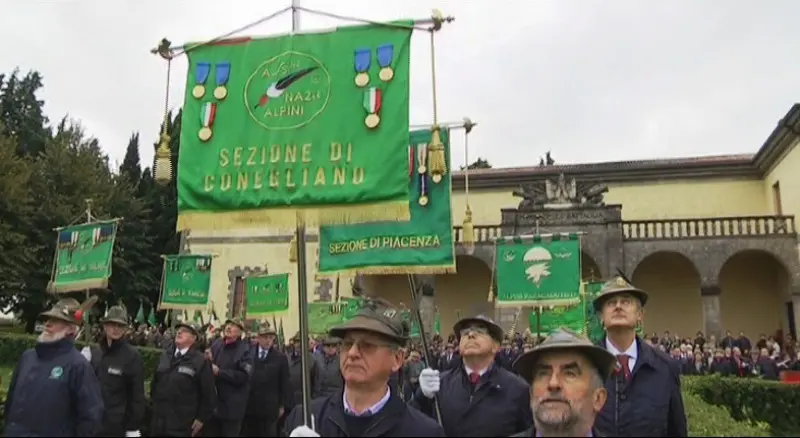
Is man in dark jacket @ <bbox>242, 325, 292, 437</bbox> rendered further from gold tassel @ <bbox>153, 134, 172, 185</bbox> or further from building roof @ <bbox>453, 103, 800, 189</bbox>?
building roof @ <bbox>453, 103, 800, 189</bbox>

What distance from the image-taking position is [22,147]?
43.2 metres

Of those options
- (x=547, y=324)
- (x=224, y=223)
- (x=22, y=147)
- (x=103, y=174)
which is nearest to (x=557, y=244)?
(x=547, y=324)

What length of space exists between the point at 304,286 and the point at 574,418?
1771 millimetres

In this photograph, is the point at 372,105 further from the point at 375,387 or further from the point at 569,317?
the point at 569,317

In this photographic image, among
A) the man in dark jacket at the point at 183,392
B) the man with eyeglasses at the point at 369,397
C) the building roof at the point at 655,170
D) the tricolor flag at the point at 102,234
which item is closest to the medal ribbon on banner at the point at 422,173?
the man in dark jacket at the point at 183,392

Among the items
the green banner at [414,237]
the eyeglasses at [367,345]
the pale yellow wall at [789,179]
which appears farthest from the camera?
the pale yellow wall at [789,179]

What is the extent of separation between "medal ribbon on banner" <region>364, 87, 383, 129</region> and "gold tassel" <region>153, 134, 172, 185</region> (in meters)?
1.73

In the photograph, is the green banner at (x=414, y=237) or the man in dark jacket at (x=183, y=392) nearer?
→ the man in dark jacket at (x=183, y=392)

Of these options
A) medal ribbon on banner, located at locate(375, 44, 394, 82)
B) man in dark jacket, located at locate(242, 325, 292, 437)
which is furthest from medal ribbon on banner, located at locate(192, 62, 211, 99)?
man in dark jacket, located at locate(242, 325, 292, 437)

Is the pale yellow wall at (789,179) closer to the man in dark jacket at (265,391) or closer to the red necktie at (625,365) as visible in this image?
the man in dark jacket at (265,391)

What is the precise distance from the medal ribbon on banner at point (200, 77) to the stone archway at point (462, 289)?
85.9 feet

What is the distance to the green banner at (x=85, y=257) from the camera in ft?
47.8

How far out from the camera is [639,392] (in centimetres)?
482

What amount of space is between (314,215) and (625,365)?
230cm
